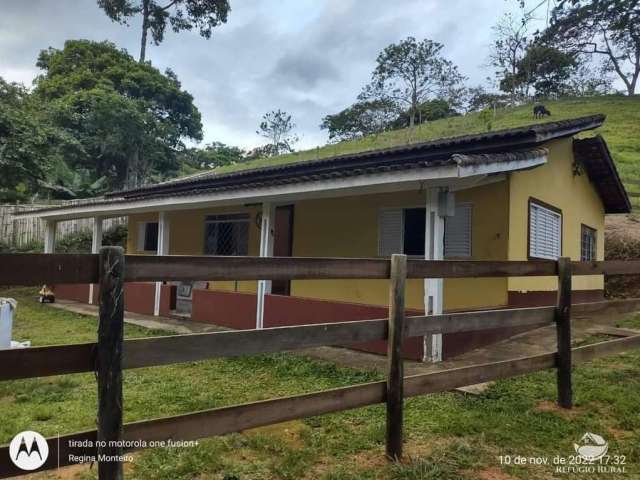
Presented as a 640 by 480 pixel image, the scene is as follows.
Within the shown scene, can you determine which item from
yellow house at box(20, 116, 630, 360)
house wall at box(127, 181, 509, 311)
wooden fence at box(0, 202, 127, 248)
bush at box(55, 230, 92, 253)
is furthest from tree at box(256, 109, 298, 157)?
house wall at box(127, 181, 509, 311)

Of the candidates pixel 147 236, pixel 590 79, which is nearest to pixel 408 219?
pixel 147 236

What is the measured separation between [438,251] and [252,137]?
154 ft

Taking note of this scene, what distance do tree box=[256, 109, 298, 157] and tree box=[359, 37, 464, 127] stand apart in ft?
33.9

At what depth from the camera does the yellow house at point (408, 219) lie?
5785 mm

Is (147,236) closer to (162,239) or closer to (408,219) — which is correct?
(162,239)

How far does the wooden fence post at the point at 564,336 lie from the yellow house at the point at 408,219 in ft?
5.07

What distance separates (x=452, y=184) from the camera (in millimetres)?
5605

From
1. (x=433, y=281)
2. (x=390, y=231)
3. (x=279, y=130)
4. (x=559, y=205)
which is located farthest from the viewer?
(x=279, y=130)

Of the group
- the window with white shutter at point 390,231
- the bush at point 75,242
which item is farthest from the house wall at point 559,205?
the bush at point 75,242

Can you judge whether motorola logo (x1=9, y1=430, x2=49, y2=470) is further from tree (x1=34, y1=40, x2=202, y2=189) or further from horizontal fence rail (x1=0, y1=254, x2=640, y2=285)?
tree (x1=34, y1=40, x2=202, y2=189)

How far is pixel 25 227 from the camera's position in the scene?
16.7 meters

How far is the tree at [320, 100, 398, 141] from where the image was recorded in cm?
4090

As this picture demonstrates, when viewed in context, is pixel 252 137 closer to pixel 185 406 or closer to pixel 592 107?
pixel 592 107

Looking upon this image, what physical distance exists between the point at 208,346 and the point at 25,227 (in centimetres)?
1785
